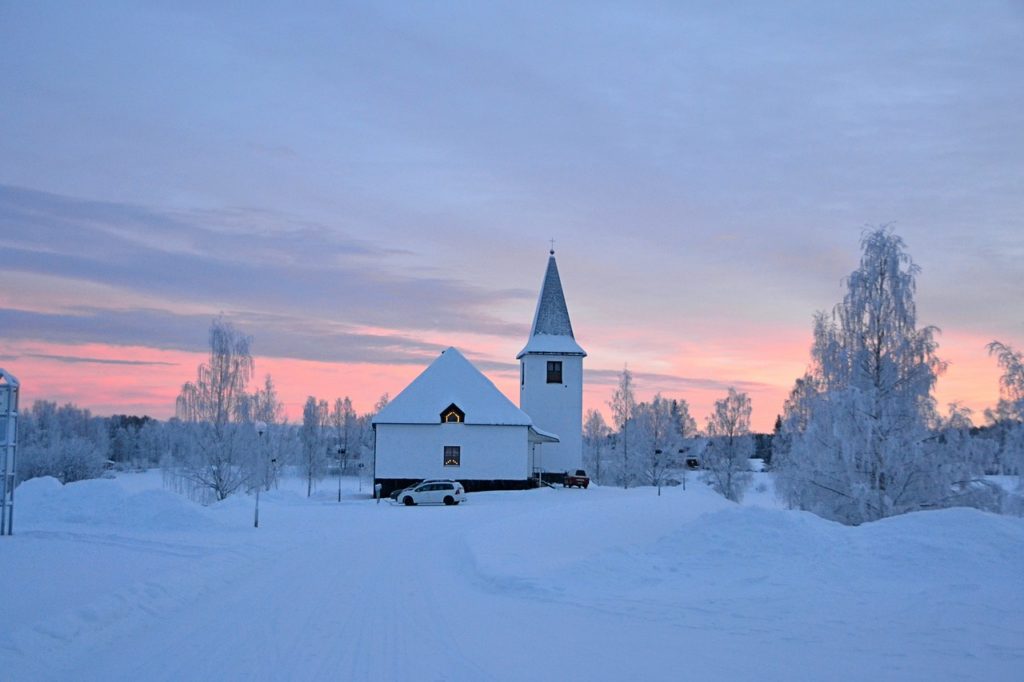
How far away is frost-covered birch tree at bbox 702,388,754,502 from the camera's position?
189ft

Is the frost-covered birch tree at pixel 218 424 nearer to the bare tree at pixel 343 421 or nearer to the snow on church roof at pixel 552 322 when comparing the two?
the snow on church roof at pixel 552 322

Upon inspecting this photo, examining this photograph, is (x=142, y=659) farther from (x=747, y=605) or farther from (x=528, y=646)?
(x=747, y=605)

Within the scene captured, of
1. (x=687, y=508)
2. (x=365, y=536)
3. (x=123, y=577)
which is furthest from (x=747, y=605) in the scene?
(x=687, y=508)

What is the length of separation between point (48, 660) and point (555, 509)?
923 inches

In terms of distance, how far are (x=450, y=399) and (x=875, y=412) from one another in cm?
2964

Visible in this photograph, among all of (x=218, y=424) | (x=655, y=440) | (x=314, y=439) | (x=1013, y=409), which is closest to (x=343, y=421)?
(x=314, y=439)

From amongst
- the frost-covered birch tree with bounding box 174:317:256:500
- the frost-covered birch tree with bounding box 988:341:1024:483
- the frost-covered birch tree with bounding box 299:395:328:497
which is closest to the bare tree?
the frost-covered birch tree with bounding box 299:395:328:497

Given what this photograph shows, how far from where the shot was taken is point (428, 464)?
1953 inches

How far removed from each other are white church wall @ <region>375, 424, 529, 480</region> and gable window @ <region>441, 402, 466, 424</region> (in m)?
0.27

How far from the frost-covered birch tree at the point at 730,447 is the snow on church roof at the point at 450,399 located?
15.5 m

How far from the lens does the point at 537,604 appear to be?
14.1 meters

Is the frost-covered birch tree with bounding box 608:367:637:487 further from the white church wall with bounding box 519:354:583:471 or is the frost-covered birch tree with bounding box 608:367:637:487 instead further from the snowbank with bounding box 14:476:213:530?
the snowbank with bounding box 14:476:213:530

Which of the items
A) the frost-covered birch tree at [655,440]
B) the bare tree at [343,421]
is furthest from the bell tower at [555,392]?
the bare tree at [343,421]

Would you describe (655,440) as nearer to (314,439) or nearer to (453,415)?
(453,415)
